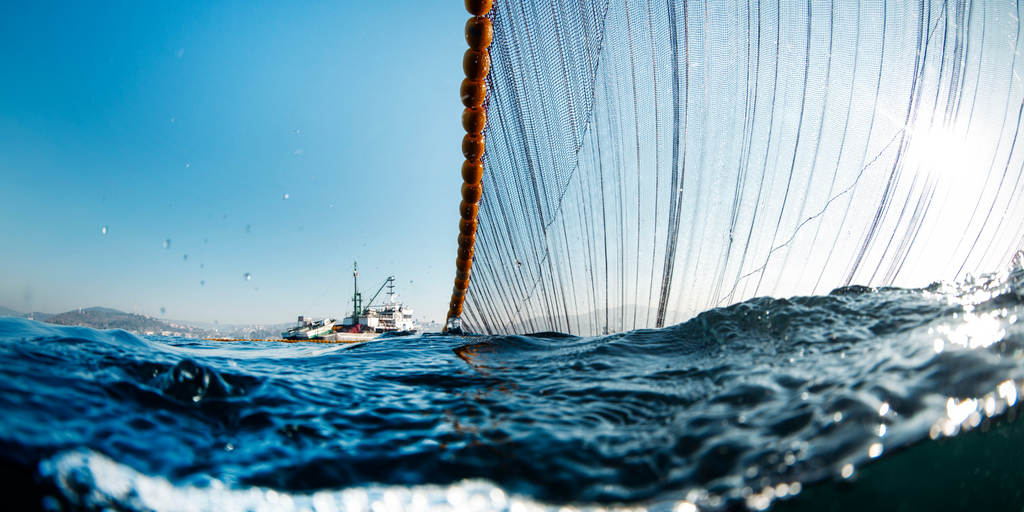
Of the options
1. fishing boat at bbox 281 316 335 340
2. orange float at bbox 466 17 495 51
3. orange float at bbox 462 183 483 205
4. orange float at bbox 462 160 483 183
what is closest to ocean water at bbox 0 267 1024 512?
orange float at bbox 466 17 495 51

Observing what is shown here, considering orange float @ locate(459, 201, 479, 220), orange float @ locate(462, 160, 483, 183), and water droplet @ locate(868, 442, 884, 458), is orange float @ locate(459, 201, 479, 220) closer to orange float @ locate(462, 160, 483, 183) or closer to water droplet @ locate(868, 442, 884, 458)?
orange float @ locate(462, 160, 483, 183)

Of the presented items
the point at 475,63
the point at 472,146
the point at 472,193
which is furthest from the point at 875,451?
the point at 472,193

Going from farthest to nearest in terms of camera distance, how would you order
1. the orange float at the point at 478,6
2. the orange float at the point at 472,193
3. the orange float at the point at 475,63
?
the orange float at the point at 472,193 → the orange float at the point at 475,63 → the orange float at the point at 478,6

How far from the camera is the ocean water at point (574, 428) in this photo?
105 centimetres

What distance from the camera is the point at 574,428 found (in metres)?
1.59

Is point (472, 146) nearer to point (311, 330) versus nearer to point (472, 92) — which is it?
point (472, 92)

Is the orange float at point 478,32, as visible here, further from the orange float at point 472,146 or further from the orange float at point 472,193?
the orange float at point 472,193

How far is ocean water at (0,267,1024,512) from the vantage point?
1049mm

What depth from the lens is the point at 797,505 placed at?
1.01 metres

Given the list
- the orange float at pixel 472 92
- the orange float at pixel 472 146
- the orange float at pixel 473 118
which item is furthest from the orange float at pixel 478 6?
the orange float at pixel 472 146

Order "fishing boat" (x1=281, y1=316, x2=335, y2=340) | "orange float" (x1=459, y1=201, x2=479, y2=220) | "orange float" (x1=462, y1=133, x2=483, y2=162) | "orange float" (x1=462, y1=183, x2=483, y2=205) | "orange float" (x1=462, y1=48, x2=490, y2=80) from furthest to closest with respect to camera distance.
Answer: "fishing boat" (x1=281, y1=316, x2=335, y2=340) < "orange float" (x1=459, y1=201, x2=479, y2=220) < "orange float" (x1=462, y1=183, x2=483, y2=205) < "orange float" (x1=462, y1=133, x2=483, y2=162) < "orange float" (x1=462, y1=48, x2=490, y2=80)

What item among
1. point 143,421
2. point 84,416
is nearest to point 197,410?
point 143,421

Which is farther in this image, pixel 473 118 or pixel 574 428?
pixel 473 118

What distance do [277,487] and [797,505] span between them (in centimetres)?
150
